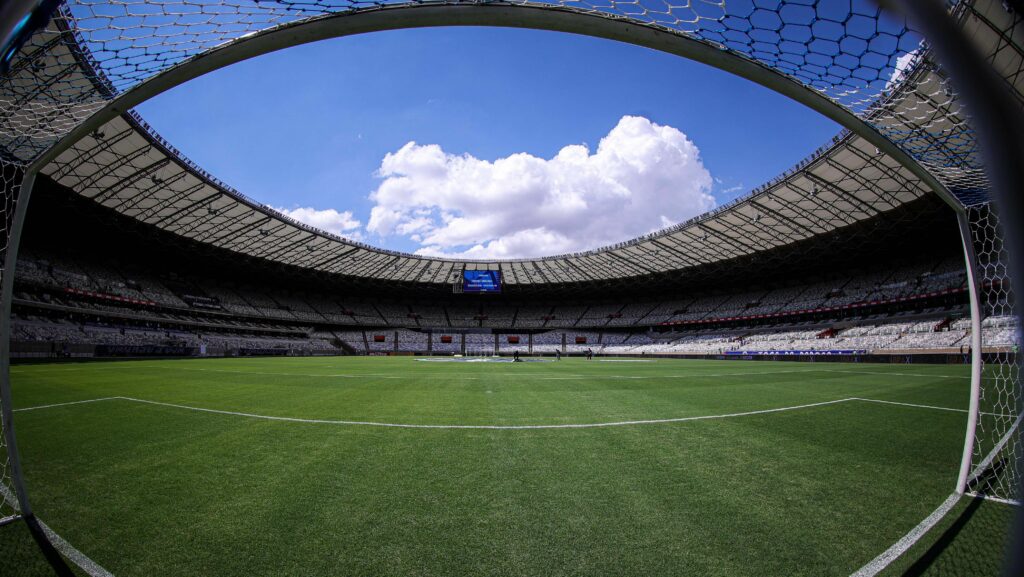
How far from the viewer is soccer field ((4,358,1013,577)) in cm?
288

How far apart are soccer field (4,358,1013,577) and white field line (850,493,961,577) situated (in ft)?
0.16

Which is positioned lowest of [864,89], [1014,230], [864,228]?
[1014,230]

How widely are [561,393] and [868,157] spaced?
24300 millimetres

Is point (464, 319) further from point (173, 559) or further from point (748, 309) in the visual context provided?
point (173, 559)

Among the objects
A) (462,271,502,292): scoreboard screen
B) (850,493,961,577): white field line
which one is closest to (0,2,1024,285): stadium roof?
(462,271,502,292): scoreboard screen

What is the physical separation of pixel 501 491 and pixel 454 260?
51.5 m

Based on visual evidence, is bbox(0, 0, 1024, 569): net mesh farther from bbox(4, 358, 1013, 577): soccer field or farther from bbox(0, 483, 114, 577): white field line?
bbox(0, 483, 114, 577): white field line

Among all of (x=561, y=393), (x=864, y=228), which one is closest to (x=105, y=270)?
(x=561, y=393)

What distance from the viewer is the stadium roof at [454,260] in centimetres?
535

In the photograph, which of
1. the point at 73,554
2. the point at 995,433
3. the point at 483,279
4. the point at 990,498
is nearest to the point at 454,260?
the point at 483,279

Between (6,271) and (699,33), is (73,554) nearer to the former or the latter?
(6,271)

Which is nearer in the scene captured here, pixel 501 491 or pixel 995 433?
pixel 501 491

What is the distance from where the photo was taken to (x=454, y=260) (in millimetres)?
54656

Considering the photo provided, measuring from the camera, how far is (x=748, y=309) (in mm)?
50656
